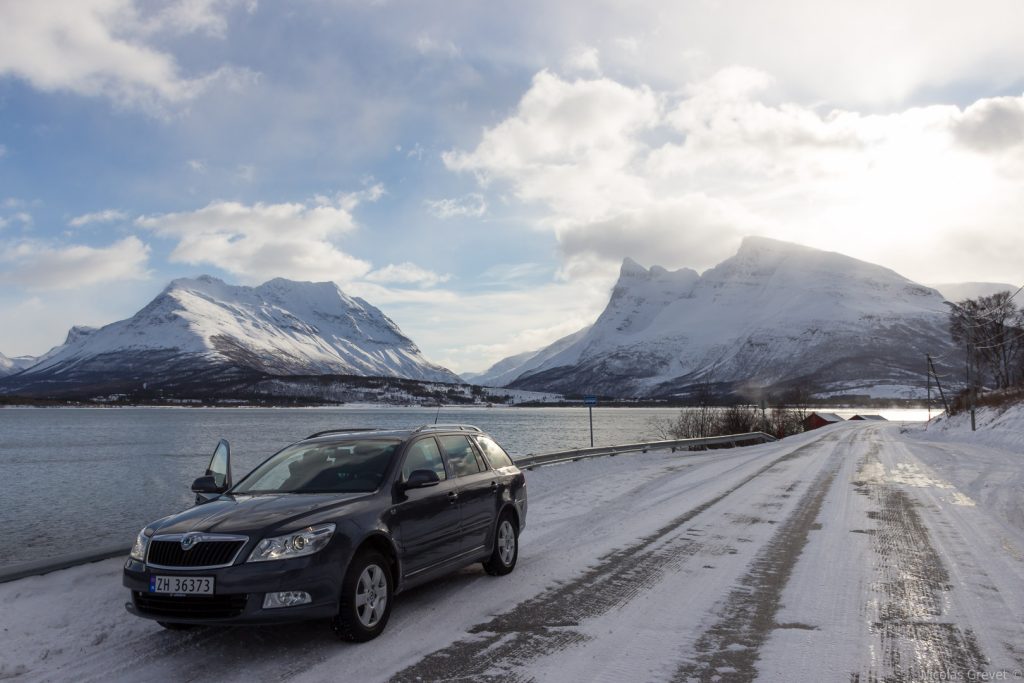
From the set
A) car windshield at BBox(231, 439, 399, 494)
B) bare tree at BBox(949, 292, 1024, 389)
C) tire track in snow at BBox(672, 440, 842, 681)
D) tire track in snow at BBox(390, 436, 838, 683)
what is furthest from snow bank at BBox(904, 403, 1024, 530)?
bare tree at BBox(949, 292, 1024, 389)

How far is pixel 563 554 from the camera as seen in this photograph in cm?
914

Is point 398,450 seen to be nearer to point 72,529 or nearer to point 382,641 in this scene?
point 382,641

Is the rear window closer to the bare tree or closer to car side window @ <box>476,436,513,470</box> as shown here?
car side window @ <box>476,436,513,470</box>

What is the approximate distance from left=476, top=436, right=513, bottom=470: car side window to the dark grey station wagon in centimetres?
46

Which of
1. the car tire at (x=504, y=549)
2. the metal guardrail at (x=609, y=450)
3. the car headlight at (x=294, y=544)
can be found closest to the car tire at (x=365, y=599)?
the car headlight at (x=294, y=544)

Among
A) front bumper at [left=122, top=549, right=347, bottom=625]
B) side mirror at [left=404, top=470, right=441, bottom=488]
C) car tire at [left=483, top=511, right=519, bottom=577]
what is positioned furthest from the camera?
car tire at [left=483, top=511, right=519, bottom=577]

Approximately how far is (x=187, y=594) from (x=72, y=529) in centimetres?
1767

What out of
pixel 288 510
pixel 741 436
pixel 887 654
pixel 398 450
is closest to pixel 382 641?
pixel 288 510

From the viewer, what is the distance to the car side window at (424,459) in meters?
7.04

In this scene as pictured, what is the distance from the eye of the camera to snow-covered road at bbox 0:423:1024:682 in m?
5.13

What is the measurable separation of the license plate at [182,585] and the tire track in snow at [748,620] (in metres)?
3.30

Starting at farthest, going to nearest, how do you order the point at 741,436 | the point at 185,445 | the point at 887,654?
the point at 185,445 → the point at 741,436 → the point at 887,654

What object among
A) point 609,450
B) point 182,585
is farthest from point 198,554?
point 609,450

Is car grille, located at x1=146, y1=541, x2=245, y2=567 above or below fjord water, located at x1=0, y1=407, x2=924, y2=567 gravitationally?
above
